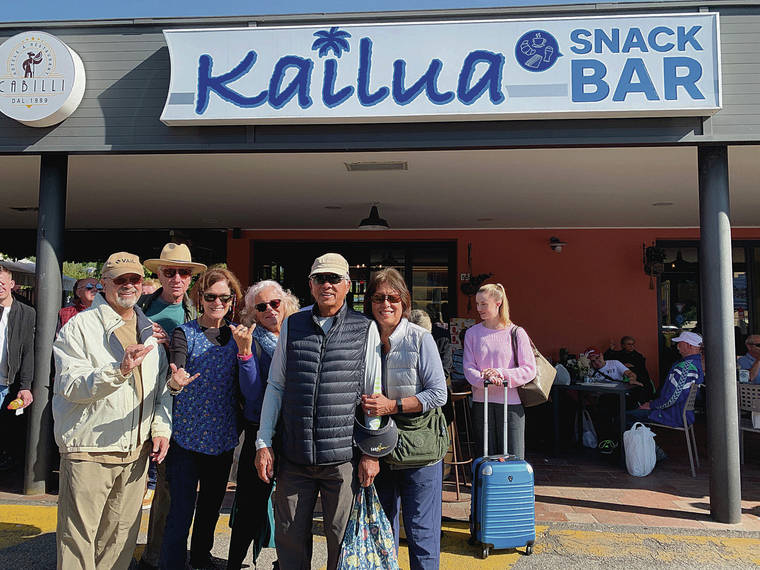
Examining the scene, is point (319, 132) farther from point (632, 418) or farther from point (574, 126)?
point (632, 418)

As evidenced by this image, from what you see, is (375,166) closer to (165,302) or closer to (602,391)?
(165,302)

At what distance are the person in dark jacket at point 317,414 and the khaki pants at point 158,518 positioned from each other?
0.81 meters

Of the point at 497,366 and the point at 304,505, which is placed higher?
the point at 497,366

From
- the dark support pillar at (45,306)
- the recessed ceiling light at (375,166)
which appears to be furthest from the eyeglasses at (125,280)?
the recessed ceiling light at (375,166)

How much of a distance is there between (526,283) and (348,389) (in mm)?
7078

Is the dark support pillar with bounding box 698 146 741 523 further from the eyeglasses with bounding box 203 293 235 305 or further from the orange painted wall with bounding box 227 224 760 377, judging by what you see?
the orange painted wall with bounding box 227 224 760 377

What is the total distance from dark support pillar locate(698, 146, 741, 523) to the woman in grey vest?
233 centimetres

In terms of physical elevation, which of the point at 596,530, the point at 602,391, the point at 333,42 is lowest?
the point at 596,530

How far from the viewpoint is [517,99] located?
380 centimetres

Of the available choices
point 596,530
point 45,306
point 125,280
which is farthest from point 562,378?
point 45,306

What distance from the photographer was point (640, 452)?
4.96 metres

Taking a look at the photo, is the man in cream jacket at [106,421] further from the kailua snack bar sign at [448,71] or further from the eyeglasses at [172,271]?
the kailua snack bar sign at [448,71]

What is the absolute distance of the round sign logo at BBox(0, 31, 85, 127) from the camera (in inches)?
159

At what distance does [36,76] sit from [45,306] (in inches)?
67.3
